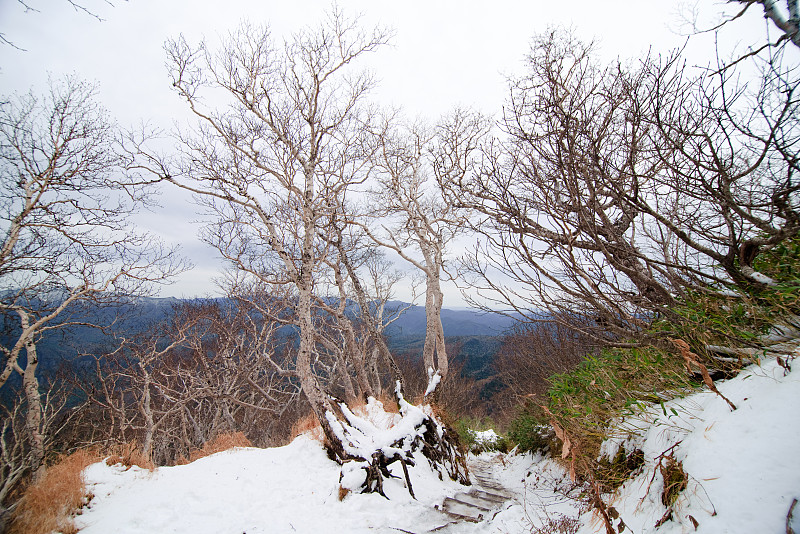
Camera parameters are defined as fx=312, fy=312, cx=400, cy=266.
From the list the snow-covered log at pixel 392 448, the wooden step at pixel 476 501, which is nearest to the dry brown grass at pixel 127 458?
the snow-covered log at pixel 392 448

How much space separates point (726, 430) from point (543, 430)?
526 cm

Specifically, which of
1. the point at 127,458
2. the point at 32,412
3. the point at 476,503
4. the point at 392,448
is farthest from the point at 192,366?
the point at 476,503

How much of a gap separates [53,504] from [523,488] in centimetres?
630

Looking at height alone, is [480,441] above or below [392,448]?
below

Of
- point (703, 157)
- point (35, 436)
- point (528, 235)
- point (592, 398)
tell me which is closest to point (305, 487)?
point (592, 398)

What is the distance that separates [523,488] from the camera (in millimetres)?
5270

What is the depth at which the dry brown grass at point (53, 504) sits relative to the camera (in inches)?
126

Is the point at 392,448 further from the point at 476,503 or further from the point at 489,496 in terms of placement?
the point at 489,496

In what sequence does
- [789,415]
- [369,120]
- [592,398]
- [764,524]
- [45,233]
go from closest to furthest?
[764,524], [789,415], [592,398], [45,233], [369,120]

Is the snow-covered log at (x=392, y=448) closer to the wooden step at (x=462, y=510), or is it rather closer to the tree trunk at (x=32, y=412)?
the wooden step at (x=462, y=510)

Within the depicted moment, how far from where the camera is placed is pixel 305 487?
14.5 feet

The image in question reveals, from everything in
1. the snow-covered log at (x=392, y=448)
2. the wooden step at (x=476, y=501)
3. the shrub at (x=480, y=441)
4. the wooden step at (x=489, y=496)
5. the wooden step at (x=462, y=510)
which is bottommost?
the shrub at (x=480, y=441)

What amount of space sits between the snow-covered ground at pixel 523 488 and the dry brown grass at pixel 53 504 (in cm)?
17

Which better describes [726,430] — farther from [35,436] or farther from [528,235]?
[35,436]
